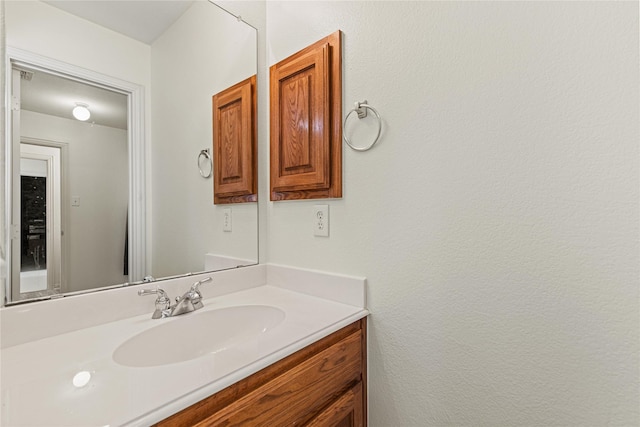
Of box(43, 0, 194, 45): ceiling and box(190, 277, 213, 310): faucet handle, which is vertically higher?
box(43, 0, 194, 45): ceiling

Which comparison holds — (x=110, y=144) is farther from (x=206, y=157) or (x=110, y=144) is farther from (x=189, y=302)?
(x=189, y=302)

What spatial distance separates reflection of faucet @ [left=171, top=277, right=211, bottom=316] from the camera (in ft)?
3.23

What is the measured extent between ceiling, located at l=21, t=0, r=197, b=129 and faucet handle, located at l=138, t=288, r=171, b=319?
1.90 ft

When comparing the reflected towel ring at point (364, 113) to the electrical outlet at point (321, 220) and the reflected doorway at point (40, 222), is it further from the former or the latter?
the reflected doorway at point (40, 222)

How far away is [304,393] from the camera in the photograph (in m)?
0.79

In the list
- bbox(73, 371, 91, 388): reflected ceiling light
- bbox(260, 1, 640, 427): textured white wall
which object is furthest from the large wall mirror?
bbox(260, 1, 640, 427): textured white wall

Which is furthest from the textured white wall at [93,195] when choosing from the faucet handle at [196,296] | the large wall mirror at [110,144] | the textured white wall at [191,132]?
the faucet handle at [196,296]

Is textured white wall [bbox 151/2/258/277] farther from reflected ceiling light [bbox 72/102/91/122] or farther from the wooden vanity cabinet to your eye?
the wooden vanity cabinet

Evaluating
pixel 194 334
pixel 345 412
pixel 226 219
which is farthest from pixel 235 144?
pixel 345 412

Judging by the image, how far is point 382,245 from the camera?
1020 millimetres

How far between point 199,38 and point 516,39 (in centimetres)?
117

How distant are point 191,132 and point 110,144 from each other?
A: 30 centimetres

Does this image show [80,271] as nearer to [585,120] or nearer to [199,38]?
[199,38]

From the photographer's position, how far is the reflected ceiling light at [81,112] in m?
0.92
